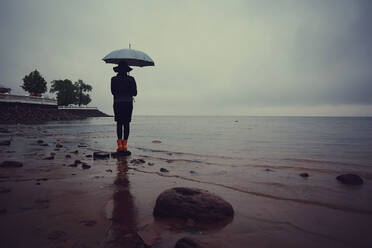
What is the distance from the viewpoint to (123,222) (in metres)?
2.14

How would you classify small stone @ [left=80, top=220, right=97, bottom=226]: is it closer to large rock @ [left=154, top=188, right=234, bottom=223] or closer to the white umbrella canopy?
large rock @ [left=154, top=188, right=234, bottom=223]

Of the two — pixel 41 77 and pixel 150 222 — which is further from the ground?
pixel 41 77

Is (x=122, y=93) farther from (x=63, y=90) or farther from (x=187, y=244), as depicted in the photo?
(x=63, y=90)

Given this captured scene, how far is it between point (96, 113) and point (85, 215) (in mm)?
90985

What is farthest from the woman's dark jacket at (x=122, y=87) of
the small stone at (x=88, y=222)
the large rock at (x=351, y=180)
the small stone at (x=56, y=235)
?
the large rock at (x=351, y=180)

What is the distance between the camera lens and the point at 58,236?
182 centimetres

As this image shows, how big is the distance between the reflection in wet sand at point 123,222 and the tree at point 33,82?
70217 mm

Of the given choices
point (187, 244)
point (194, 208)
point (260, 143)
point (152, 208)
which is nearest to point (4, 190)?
point (152, 208)

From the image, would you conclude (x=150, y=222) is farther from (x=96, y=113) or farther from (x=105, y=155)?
(x=96, y=113)

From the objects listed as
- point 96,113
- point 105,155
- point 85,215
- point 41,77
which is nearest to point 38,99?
point 41,77

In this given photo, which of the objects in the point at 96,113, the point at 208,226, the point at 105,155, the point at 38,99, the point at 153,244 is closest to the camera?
the point at 153,244

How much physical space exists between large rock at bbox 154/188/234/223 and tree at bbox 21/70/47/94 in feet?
234

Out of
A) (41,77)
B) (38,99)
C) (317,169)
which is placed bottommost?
(317,169)

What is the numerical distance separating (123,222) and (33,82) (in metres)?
72.0
